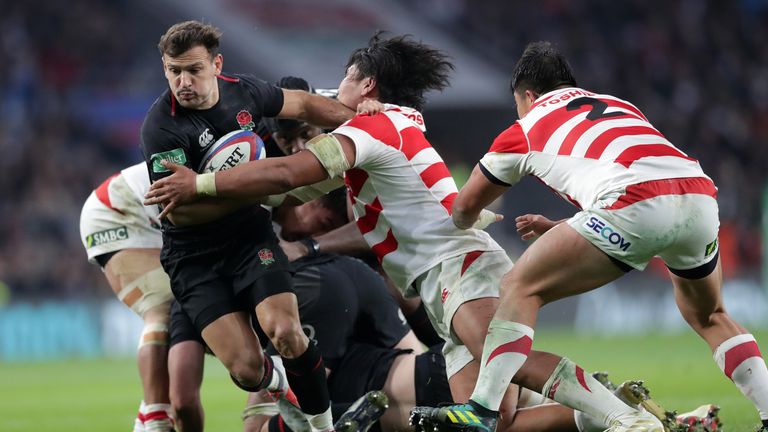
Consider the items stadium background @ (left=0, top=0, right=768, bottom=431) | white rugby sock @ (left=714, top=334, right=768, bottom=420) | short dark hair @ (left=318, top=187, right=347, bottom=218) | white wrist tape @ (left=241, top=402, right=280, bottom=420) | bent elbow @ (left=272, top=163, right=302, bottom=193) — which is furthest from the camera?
stadium background @ (left=0, top=0, right=768, bottom=431)

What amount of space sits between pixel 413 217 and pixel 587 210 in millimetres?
937

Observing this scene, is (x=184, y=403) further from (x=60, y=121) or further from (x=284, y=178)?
(x=60, y=121)

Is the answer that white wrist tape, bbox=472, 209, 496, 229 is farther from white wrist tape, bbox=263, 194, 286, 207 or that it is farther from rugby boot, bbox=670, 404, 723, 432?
rugby boot, bbox=670, 404, 723, 432

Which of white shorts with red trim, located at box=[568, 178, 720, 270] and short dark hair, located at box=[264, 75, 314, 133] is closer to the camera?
white shorts with red trim, located at box=[568, 178, 720, 270]

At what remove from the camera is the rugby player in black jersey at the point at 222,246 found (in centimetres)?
539

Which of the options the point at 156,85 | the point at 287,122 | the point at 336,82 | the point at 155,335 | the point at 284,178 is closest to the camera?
the point at 284,178

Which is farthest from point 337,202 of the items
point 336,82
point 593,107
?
point 336,82

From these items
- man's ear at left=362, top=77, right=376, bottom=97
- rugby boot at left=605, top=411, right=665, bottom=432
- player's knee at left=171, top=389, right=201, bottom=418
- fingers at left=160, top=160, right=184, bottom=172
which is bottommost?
rugby boot at left=605, top=411, right=665, bottom=432

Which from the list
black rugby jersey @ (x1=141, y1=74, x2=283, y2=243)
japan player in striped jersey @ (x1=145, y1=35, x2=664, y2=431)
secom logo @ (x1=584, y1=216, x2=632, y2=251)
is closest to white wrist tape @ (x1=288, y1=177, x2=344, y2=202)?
japan player in striped jersey @ (x1=145, y1=35, x2=664, y2=431)

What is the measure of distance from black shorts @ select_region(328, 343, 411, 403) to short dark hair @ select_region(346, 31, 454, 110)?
1.39 meters

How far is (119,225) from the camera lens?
7102mm

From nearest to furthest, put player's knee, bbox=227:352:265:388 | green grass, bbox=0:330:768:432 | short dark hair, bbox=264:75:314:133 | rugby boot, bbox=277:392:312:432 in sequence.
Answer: player's knee, bbox=227:352:265:388 < rugby boot, bbox=277:392:312:432 < short dark hair, bbox=264:75:314:133 < green grass, bbox=0:330:768:432

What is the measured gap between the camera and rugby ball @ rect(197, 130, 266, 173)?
5.45 meters

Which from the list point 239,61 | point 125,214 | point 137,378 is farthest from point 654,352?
point 239,61
